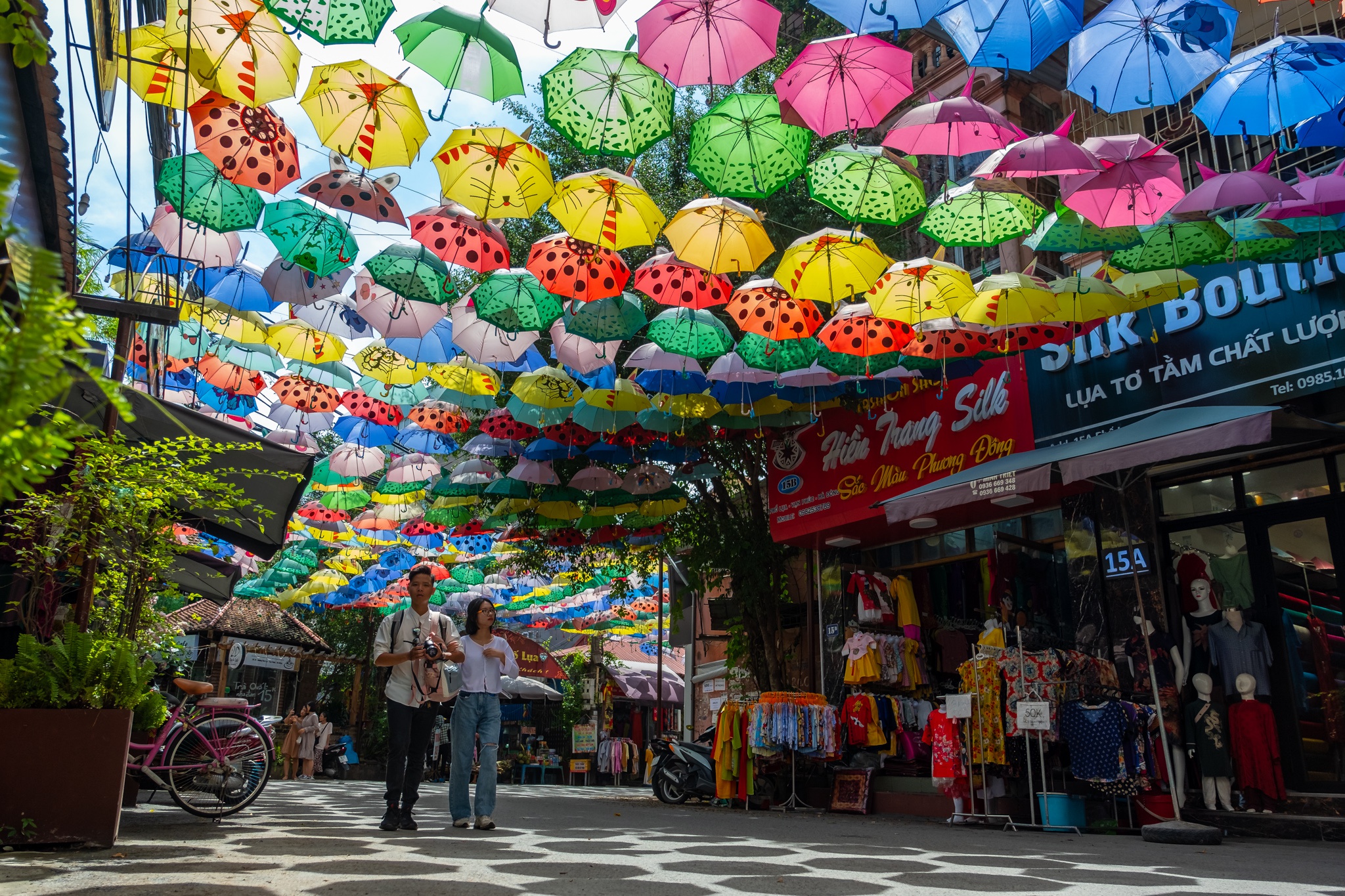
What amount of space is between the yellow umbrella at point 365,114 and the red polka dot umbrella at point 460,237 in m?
0.84

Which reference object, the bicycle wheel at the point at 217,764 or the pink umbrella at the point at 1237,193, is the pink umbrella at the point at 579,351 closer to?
the bicycle wheel at the point at 217,764

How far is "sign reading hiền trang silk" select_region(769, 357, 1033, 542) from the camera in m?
10.9

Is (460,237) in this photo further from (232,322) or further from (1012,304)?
(1012,304)

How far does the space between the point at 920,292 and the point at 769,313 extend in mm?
1463

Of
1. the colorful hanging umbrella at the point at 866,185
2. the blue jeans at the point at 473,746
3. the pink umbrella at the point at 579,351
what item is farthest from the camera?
the pink umbrella at the point at 579,351

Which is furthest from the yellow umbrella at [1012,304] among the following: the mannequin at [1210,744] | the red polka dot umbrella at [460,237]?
the red polka dot umbrella at [460,237]

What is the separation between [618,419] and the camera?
11344 millimetres

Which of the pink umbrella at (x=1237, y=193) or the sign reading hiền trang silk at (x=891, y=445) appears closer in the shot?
the pink umbrella at (x=1237, y=193)

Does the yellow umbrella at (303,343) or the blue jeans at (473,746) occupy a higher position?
the yellow umbrella at (303,343)

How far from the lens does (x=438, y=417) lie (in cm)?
1284

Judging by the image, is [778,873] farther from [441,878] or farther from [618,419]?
[618,419]

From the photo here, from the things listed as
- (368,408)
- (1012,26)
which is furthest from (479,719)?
(368,408)

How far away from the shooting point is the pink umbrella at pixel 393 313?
971 cm

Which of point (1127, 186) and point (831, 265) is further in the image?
point (831, 265)
